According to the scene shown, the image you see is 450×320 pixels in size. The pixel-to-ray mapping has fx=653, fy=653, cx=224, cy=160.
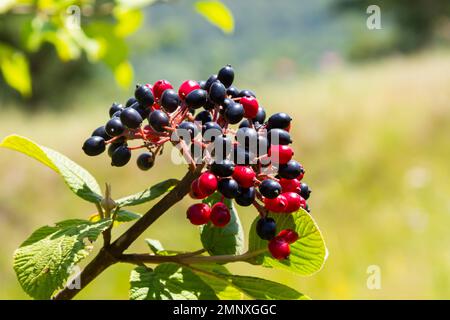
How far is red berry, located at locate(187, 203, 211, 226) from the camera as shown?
2.05 ft

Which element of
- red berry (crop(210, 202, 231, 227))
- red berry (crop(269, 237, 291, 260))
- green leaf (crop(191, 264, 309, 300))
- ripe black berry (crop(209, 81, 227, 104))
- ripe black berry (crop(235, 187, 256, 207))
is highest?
ripe black berry (crop(209, 81, 227, 104))

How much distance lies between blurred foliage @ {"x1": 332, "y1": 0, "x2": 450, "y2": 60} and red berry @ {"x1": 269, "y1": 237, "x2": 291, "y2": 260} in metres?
15.6

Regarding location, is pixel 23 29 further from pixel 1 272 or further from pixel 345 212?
pixel 345 212

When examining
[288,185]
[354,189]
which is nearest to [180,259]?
[288,185]

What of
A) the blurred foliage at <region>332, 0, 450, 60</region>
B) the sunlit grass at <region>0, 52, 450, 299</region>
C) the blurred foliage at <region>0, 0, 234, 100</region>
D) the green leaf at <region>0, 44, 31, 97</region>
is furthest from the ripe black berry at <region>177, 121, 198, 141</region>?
the blurred foliage at <region>332, 0, 450, 60</region>

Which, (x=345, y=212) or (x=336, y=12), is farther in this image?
(x=336, y=12)

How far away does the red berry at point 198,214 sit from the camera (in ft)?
2.05

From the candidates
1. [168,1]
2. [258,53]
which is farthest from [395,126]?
[258,53]

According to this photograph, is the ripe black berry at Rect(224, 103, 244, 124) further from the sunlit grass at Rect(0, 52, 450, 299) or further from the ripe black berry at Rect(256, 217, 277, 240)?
the sunlit grass at Rect(0, 52, 450, 299)

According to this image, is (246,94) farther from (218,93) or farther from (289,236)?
(289,236)

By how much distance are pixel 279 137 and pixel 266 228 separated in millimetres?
86

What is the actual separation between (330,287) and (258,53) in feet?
46.3

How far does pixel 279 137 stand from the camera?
0.60 meters

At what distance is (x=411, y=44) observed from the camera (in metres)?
16.6
